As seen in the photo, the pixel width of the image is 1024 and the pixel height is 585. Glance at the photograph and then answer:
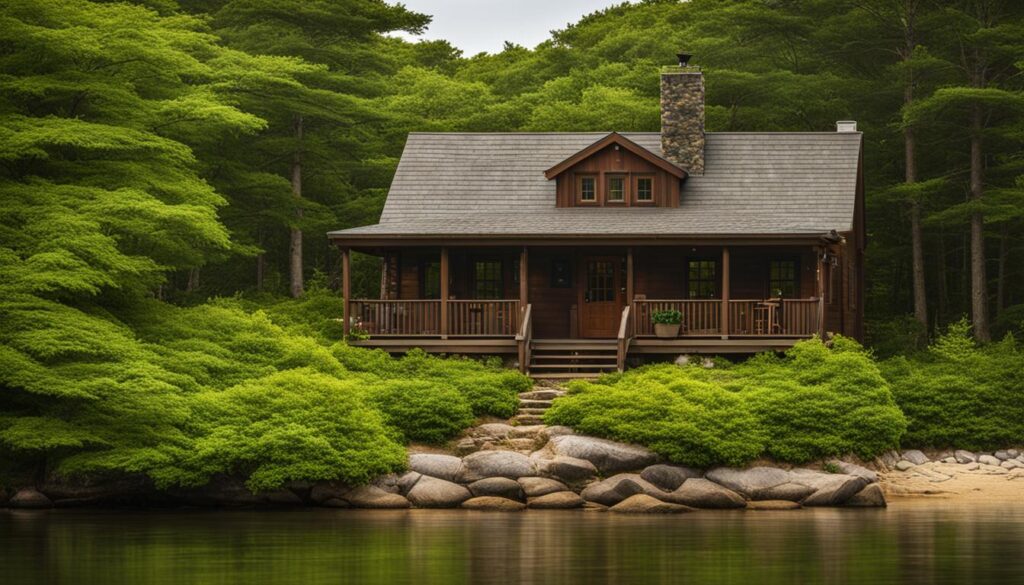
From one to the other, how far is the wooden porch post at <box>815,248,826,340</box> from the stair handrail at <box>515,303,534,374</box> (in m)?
5.98

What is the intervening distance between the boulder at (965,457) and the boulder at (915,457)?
58 centimetres

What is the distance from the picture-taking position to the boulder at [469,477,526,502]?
2697 cm

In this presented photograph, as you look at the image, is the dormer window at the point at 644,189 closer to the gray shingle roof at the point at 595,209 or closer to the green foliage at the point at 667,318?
the gray shingle roof at the point at 595,209

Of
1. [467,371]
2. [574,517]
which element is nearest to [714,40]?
[467,371]

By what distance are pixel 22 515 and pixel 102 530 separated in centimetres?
316

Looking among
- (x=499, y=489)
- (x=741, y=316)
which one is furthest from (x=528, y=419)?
(x=741, y=316)

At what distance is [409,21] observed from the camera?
174 ft

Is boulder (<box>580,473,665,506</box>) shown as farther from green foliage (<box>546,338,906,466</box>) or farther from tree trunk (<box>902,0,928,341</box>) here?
tree trunk (<box>902,0,928,341</box>)

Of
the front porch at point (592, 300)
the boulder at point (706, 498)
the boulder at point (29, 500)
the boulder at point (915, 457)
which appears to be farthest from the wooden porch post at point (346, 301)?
the boulder at point (915, 457)

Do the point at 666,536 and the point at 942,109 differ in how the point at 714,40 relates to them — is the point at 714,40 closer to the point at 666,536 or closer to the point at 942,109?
the point at 942,109

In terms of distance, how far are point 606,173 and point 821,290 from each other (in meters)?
6.50

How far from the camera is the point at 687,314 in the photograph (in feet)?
115

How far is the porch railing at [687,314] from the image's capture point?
1371 inches

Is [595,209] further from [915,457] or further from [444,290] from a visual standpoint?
[915,457]
